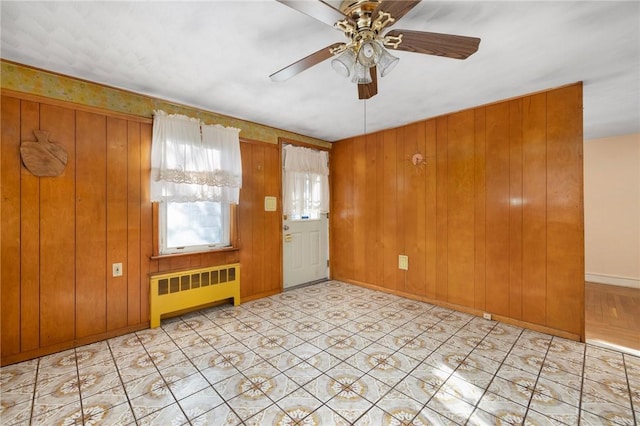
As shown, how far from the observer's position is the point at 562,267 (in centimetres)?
261

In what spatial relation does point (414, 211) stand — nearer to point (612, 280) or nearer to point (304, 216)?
point (304, 216)

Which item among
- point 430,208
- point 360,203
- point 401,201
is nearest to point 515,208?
point 430,208

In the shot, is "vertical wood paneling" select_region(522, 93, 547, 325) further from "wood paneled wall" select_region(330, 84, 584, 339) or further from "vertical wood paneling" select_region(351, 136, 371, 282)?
"vertical wood paneling" select_region(351, 136, 371, 282)

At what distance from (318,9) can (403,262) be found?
10.6 feet

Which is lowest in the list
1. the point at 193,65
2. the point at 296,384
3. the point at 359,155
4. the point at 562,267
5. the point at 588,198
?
the point at 296,384

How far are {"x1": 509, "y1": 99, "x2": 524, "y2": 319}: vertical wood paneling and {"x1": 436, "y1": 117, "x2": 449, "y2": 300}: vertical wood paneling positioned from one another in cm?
66

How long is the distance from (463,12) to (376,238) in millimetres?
2979

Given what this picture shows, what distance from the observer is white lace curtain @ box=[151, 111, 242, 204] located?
280 cm

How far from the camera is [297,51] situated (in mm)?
2010

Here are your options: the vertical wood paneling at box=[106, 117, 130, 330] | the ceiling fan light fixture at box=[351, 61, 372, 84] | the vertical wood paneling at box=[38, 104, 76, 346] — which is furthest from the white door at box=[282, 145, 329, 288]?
the ceiling fan light fixture at box=[351, 61, 372, 84]

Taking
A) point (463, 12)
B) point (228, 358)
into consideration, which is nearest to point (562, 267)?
point (463, 12)

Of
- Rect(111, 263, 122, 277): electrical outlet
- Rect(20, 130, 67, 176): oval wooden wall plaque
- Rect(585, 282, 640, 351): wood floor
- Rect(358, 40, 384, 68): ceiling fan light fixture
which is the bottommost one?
Rect(585, 282, 640, 351): wood floor

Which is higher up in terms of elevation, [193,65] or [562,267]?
[193,65]

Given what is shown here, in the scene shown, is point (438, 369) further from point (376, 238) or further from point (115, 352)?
point (115, 352)
